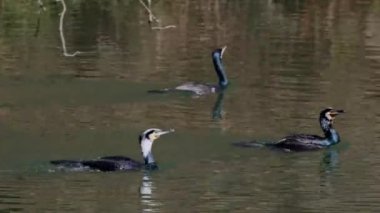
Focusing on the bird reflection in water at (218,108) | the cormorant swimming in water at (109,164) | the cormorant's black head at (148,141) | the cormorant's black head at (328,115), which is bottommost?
the bird reflection in water at (218,108)

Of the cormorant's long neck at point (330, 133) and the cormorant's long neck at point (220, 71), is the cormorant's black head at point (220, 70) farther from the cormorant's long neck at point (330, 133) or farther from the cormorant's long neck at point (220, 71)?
the cormorant's long neck at point (330, 133)

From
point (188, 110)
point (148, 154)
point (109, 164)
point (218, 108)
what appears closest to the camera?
point (109, 164)

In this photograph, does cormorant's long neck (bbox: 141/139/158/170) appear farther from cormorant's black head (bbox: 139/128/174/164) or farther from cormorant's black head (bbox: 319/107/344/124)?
cormorant's black head (bbox: 319/107/344/124)

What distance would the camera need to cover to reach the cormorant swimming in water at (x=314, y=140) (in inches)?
776

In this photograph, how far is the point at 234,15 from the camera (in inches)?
1619

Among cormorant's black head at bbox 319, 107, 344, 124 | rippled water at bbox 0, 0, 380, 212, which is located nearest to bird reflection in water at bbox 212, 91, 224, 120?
rippled water at bbox 0, 0, 380, 212

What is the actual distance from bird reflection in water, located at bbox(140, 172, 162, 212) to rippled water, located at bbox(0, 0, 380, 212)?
2 centimetres

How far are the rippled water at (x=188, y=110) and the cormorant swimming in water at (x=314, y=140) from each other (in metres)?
0.18

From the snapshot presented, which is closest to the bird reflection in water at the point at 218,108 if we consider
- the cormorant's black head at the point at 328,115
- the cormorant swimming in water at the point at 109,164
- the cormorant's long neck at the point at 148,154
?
the cormorant's black head at the point at 328,115

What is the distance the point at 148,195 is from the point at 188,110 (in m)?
6.77

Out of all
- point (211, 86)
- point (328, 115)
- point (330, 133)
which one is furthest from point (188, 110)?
point (330, 133)

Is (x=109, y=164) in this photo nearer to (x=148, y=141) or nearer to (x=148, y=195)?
(x=148, y=141)

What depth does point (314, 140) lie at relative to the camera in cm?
2008

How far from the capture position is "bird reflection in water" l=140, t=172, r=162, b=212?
15914 mm
